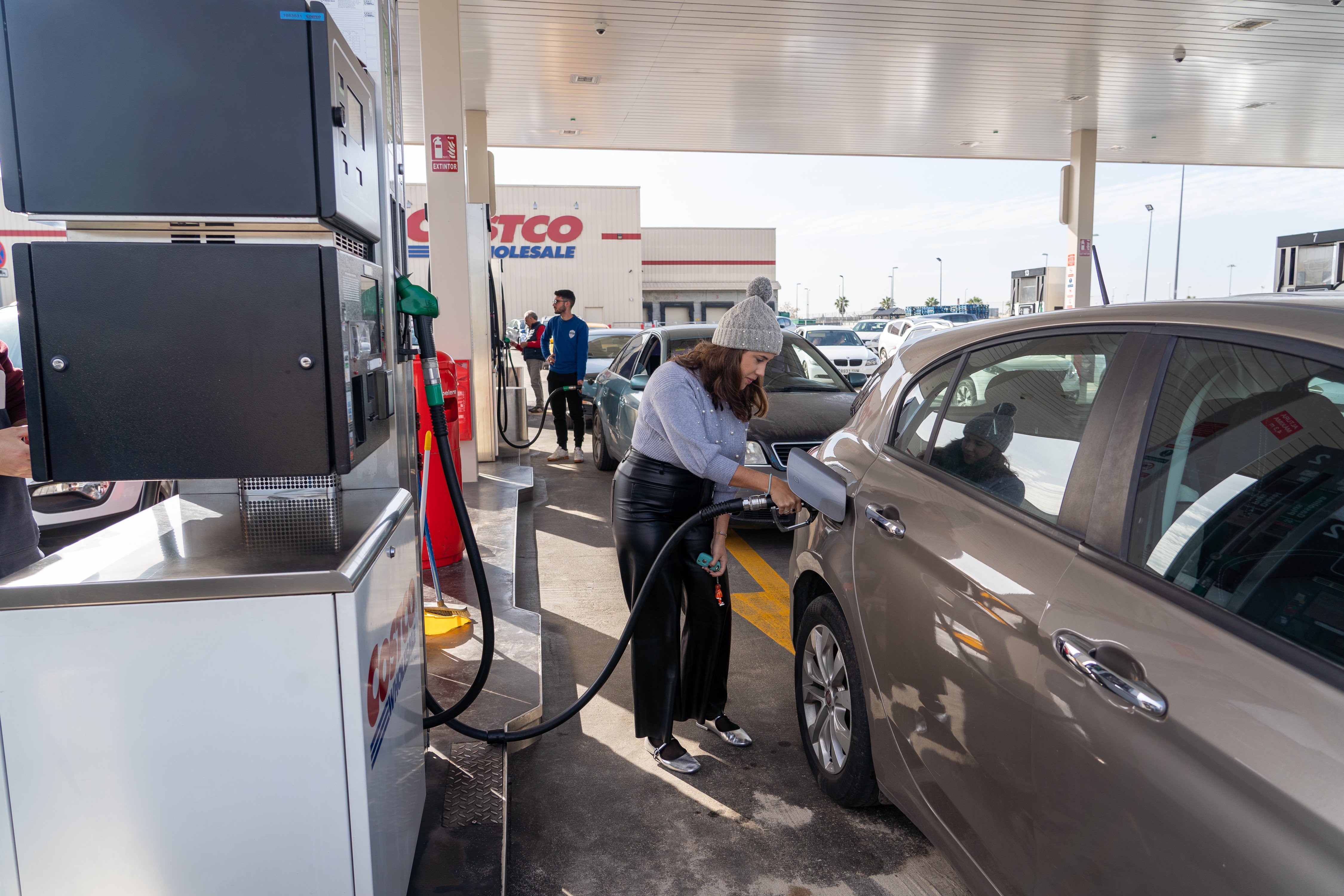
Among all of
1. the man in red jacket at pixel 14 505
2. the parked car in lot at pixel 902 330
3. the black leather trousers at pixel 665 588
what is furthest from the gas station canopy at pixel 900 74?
the man in red jacket at pixel 14 505

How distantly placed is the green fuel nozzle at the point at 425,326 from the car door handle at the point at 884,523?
4.13 feet

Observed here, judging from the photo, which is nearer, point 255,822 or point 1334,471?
point 1334,471

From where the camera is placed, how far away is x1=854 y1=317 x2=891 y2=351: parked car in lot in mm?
32000

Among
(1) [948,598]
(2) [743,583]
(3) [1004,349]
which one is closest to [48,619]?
(1) [948,598]

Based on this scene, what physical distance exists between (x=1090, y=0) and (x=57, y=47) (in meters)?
10.9

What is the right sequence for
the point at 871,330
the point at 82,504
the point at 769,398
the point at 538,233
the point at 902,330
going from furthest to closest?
the point at 871,330
the point at 538,233
the point at 902,330
the point at 769,398
the point at 82,504

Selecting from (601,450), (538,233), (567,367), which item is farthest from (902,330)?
(601,450)

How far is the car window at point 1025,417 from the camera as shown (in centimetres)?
194

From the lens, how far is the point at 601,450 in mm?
9695

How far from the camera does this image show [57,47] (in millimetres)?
1564

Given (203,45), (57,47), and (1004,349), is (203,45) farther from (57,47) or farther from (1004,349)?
(1004,349)

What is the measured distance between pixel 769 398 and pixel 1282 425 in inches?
226

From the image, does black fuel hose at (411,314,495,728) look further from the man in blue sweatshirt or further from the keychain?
the man in blue sweatshirt

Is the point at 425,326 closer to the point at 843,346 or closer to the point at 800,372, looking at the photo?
the point at 800,372
